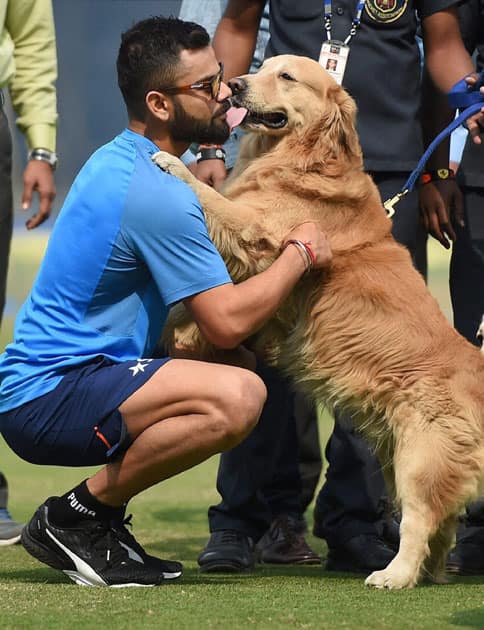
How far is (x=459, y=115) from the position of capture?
162 inches

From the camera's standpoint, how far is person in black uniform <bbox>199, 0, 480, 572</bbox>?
4.09 meters

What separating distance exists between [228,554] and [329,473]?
53 centimetres

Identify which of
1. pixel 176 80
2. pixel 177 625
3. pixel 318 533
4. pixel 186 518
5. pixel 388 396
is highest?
pixel 176 80

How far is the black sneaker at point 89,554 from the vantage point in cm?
344

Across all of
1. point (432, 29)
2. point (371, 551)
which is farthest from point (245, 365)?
point (432, 29)

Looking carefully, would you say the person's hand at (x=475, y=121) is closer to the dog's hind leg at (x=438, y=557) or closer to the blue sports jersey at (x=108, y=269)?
the blue sports jersey at (x=108, y=269)

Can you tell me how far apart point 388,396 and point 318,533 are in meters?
1.11

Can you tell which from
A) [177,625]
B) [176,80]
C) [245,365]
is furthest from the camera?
[245,365]

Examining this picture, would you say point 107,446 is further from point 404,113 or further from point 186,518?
point 186,518

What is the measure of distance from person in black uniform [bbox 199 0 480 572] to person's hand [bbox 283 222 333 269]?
553 mm

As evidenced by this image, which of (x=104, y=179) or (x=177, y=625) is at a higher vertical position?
(x=104, y=179)

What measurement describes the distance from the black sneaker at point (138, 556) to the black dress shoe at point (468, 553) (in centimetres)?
113

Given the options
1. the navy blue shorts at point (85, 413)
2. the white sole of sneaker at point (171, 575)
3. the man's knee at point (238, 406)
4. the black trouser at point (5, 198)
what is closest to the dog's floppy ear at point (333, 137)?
the man's knee at point (238, 406)

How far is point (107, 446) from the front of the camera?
3.38m
